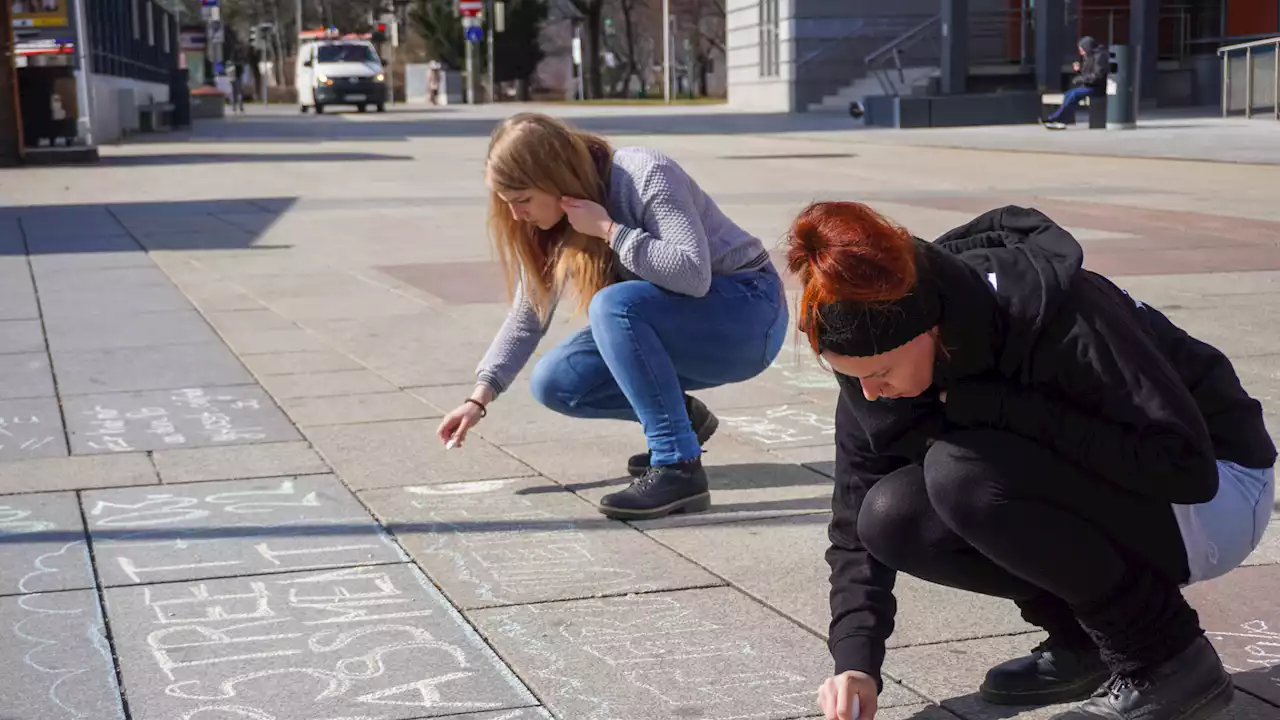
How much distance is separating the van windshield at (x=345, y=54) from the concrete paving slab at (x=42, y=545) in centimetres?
4482

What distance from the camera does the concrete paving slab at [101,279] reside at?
31.2 feet

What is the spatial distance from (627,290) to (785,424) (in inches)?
59.4

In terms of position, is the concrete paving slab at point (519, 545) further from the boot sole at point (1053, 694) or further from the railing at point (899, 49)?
the railing at point (899, 49)

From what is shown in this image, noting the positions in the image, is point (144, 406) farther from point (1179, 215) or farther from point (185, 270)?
point (1179, 215)

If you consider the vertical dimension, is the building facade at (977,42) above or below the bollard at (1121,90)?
above

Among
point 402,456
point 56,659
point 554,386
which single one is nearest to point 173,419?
point 402,456

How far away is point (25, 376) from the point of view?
22.4 ft

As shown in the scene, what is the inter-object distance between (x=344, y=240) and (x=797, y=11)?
31330 millimetres

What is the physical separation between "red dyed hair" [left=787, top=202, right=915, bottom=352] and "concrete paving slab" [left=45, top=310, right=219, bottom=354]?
5651 millimetres

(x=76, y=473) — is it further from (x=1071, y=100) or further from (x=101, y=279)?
(x=1071, y=100)

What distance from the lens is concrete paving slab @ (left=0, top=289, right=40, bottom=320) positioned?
8.47 metres

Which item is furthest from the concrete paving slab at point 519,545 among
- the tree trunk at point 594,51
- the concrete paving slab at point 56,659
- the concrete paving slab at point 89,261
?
the tree trunk at point 594,51

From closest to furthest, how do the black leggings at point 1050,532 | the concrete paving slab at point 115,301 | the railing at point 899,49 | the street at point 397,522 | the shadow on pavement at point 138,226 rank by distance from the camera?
the black leggings at point 1050,532 < the street at point 397,522 < the concrete paving slab at point 115,301 < the shadow on pavement at point 138,226 < the railing at point 899,49

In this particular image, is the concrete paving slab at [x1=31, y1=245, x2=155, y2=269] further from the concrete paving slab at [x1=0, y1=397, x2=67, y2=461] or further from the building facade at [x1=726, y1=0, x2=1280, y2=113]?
the building facade at [x1=726, y1=0, x2=1280, y2=113]
